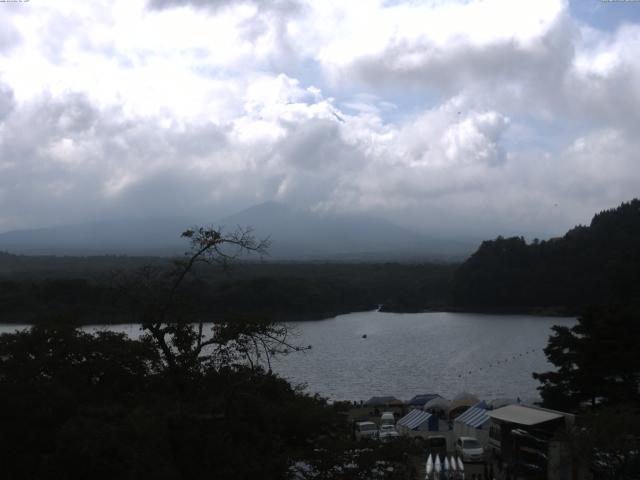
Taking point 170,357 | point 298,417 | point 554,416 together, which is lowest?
point 554,416

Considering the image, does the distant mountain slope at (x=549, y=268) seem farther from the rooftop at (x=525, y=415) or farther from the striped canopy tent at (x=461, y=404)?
the rooftop at (x=525, y=415)

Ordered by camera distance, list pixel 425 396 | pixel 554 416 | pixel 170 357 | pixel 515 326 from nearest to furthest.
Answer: pixel 170 357 → pixel 554 416 → pixel 425 396 → pixel 515 326

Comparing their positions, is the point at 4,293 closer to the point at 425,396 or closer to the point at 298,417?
the point at 425,396

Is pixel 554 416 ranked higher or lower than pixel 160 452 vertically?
lower

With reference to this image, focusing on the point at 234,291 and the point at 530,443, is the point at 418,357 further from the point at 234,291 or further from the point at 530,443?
the point at 530,443

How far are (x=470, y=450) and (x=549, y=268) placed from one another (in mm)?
30233

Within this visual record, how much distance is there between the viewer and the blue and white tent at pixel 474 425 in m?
9.92

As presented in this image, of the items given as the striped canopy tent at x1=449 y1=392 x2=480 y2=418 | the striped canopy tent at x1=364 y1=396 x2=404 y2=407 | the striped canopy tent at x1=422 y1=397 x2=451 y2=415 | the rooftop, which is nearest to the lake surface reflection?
the striped canopy tent at x1=364 y1=396 x2=404 y2=407

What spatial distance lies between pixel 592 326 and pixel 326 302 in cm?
2509

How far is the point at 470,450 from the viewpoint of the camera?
939cm

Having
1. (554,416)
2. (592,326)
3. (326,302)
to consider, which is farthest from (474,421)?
(326,302)

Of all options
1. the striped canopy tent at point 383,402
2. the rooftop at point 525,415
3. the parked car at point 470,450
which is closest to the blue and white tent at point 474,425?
the parked car at point 470,450

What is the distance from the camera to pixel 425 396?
14.2 metres

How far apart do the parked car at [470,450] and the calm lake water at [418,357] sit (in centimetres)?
464
